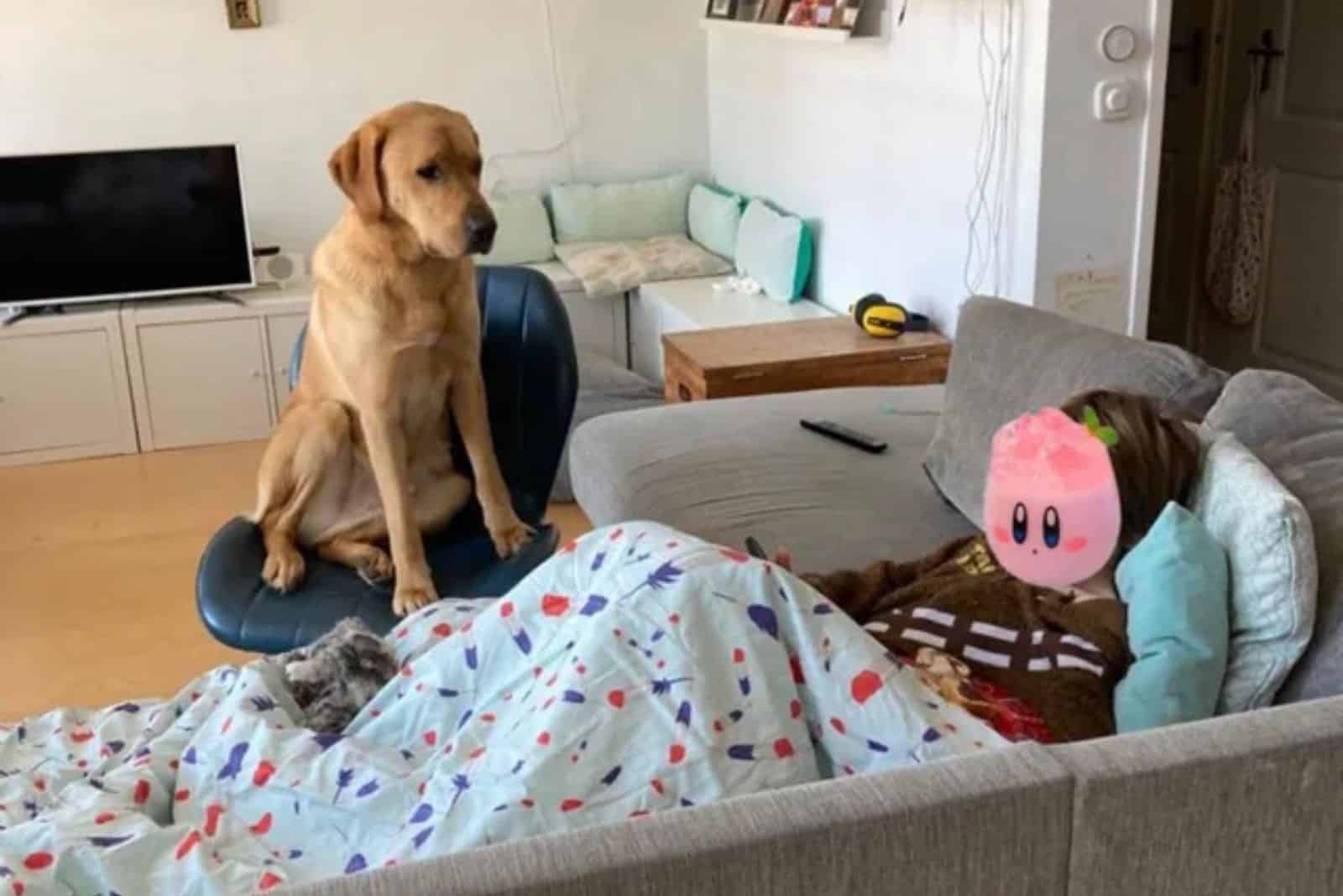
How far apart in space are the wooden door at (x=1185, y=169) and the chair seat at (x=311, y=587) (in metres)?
2.68

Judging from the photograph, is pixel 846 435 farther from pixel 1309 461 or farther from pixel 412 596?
pixel 1309 461

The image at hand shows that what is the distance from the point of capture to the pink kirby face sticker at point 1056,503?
1.48 m

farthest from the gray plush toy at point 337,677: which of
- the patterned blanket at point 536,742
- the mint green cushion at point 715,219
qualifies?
the mint green cushion at point 715,219

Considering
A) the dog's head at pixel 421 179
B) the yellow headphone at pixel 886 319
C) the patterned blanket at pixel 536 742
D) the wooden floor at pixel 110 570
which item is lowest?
the wooden floor at pixel 110 570

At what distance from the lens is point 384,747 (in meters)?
1.47

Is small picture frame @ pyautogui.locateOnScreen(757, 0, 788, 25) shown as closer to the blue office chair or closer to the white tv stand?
the white tv stand

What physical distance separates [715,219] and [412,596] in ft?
9.12

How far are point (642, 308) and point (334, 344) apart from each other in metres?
2.31

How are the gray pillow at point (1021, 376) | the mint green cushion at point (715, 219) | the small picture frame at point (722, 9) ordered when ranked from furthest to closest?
the mint green cushion at point (715, 219) < the small picture frame at point (722, 9) < the gray pillow at point (1021, 376)

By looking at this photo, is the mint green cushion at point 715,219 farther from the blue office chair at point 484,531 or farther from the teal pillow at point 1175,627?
the teal pillow at point 1175,627

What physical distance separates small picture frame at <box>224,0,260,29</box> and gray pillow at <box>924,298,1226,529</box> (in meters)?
3.03

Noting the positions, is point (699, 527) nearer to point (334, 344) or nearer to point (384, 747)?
point (334, 344)

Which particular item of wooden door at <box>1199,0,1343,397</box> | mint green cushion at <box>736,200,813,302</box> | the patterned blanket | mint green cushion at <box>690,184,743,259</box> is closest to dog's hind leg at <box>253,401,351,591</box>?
the patterned blanket

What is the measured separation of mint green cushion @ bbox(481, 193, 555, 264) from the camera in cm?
484
